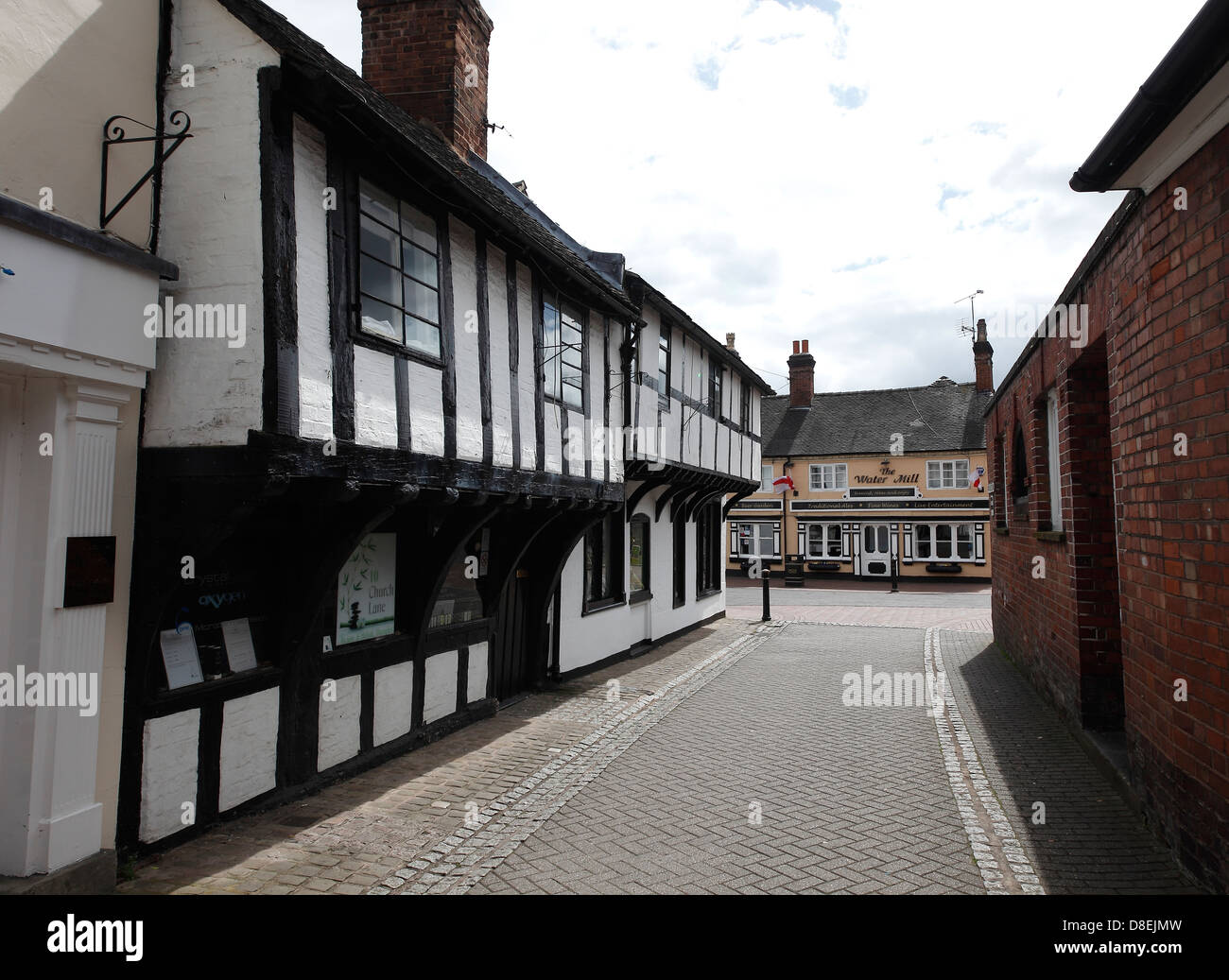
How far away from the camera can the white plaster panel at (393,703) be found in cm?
693

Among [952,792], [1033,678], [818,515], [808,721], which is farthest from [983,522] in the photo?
[952,792]

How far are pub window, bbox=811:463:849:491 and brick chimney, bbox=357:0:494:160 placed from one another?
26310 millimetres

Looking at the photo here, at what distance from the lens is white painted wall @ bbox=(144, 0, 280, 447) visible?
15.3 feet

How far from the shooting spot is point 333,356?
17.4ft

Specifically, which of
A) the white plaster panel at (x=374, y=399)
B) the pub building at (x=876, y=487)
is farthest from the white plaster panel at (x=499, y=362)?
the pub building at (x=876, y=487)

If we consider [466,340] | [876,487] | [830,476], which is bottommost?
[466,340]

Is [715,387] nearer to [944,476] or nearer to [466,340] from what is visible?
[466,340]

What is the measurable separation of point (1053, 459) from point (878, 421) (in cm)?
2637

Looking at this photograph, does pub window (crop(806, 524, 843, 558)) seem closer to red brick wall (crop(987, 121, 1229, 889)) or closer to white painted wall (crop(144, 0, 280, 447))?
red brick wall (crop(987, 121, 1229, 889))

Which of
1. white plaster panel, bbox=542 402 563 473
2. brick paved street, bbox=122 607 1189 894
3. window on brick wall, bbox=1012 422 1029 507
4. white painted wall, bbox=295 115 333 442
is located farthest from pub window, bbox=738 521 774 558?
white painted wall, bbox=295 115 333 442

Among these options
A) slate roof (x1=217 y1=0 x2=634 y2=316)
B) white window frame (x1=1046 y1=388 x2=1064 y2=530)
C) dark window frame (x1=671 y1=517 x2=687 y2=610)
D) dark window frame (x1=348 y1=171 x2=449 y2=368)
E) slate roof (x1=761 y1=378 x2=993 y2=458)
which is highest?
slate roof (x1=761 y1=378 x2=993 y2=458)

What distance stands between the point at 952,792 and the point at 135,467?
20.1 feet

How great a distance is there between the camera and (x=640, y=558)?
13.5 metres

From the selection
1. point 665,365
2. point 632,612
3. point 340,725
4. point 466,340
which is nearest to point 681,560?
point 632,612
